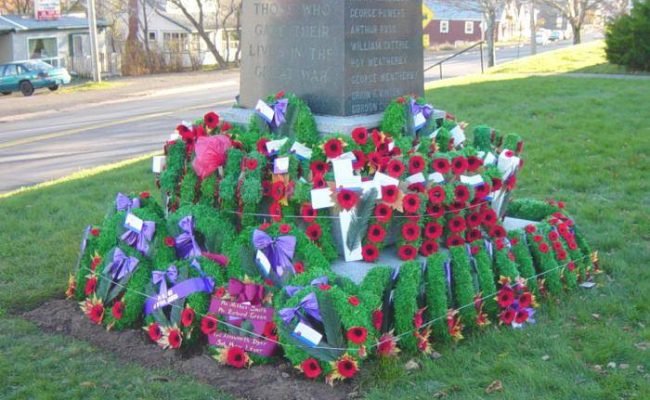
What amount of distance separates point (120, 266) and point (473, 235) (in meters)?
2.32

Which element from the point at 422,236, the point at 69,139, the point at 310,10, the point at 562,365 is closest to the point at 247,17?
the point at 310,10

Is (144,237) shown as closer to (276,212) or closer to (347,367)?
(276,212)

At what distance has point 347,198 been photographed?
16.2 ft

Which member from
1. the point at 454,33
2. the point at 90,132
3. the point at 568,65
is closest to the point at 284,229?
the point at 90,132

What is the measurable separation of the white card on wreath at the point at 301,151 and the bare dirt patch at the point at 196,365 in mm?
1466

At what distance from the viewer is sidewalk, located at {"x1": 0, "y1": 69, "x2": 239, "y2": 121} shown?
26125 millimetres

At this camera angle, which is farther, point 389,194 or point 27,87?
point 27,87

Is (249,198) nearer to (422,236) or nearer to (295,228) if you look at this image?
(295,228)

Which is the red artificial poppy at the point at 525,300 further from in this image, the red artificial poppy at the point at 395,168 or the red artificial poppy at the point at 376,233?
the red artificial poppy at the point at 395,168

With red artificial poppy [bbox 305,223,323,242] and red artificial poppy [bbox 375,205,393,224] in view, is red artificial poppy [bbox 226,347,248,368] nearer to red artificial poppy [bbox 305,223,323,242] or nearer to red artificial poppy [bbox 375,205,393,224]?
red artificial poppy [bbox 305,223,323,242]

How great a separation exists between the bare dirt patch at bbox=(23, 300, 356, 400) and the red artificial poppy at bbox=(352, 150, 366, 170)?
1422mm

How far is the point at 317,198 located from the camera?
503 cm

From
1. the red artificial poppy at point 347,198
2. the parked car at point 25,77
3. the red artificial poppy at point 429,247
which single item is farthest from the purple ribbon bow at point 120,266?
the parked car at point 25,77

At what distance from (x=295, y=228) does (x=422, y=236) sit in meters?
0.88
